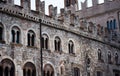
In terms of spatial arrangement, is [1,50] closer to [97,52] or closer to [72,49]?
[72,49]

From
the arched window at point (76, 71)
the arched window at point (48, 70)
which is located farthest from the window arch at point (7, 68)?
the arched window at point (76, 71)

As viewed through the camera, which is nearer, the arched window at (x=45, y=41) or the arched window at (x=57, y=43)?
the arched window at (x=45, y=41)

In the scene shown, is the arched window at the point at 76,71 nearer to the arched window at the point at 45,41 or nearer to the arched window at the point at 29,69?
the arched window at the point at 45,41

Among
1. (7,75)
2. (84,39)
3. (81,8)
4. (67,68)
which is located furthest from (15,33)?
(81,8)

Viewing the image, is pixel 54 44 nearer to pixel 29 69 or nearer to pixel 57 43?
pixel 57 43

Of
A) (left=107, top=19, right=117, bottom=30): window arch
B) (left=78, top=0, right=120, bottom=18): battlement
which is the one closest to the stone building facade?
(left=107, top=19, right=117, bottom=30): window arch

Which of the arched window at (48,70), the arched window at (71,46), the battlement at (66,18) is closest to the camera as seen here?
the battlement at (66,18)

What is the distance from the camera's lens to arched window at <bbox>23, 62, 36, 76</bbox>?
26.4 m

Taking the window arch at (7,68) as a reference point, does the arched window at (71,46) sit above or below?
above

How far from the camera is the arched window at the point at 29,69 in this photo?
26391 millimetres

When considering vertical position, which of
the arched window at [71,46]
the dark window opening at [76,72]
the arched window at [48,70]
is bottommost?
the dark window opening at [76,72]

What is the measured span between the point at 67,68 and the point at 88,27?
6.07 meters

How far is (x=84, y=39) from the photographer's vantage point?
33.1m

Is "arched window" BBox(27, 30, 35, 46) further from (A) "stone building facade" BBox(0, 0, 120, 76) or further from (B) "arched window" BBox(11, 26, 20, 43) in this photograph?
(B) "arched window" BBox(11, 26, 20, 43)
